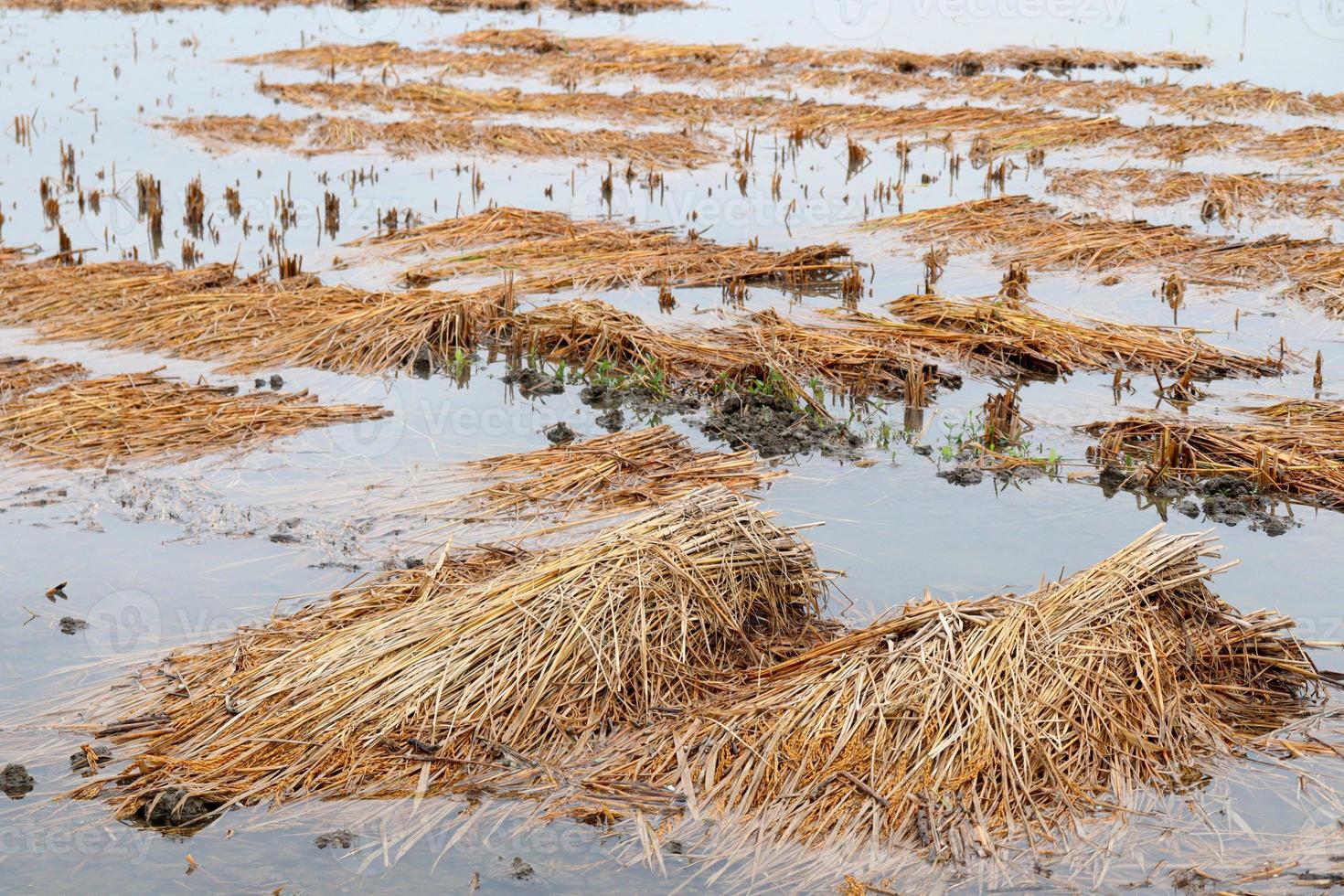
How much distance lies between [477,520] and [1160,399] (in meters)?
4.05

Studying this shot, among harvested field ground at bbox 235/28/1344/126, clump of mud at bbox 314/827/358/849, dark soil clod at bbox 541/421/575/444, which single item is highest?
harvested field ground at bbox 235/28/1344/126

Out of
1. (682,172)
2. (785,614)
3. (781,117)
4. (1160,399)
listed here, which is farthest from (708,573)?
(781,117)

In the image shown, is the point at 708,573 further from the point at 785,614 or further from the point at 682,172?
the point at 682,172

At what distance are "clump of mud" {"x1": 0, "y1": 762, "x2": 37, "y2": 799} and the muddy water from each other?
0.04 metres

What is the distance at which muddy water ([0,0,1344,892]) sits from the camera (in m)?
3.63

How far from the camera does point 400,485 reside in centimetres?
618

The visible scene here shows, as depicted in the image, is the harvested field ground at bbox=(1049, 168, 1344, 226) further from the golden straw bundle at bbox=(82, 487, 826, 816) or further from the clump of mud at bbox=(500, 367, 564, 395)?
the golden straw bundle at bbox=(82, 487, 826, 816)

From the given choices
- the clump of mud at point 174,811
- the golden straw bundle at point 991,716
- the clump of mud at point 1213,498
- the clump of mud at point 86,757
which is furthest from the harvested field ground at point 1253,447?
the clump of mud at point 86,757

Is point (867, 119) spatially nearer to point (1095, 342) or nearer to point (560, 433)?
point (1095, 342)

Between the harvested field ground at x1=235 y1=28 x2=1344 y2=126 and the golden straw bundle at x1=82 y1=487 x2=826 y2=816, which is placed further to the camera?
the harvested field ground at x1=235 y1=28 x2=1344 y2=126

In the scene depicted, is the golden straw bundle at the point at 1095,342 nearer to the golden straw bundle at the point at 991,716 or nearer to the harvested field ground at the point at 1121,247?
the harvested field ground at the point at 1121,247

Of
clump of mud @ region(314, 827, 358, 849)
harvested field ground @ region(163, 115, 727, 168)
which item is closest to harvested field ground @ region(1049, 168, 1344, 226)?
harvested field ground @ region(163, 115, 727, 168)

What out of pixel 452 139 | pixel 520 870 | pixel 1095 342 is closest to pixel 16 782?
pixel 520 870

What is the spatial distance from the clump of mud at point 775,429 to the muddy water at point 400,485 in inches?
6.8
